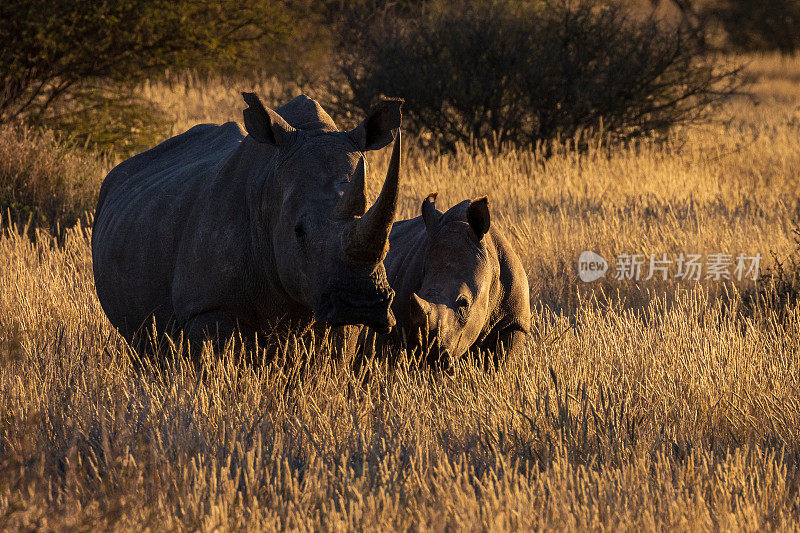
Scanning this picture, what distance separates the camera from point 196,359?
14.7 ft

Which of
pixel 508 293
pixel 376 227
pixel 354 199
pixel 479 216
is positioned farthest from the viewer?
pixel 508 293

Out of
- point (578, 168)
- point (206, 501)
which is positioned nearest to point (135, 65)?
point (578, 168)

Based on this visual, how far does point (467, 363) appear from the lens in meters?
4.96

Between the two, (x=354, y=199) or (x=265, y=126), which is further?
(x=265, y=126)

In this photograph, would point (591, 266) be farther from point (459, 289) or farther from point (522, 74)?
point (522, 74)

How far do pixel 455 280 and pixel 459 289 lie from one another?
84 millimetres

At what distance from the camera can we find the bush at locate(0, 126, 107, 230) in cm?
925

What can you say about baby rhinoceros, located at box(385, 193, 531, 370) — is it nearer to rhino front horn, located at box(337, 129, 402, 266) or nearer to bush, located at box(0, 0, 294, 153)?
rhino front horn, located at box(337, 129, 402, 266)

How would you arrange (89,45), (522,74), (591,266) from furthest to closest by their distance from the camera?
(522,74)
(89,45)
(591,266)

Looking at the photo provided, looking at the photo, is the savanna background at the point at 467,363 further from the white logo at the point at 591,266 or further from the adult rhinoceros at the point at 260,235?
the adult rhinoceros at the point at 260,235

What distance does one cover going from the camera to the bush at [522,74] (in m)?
12.9

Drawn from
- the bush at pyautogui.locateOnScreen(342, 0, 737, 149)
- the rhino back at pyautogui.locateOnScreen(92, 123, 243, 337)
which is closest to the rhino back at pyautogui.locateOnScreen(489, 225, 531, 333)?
the rhino back at pyautogui.locateOnScreen(92, 123, 243, 337)

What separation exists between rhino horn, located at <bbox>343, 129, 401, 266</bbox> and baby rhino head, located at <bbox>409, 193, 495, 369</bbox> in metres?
0.89

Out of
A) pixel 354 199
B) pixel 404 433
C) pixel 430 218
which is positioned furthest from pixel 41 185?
pixel 354 199
